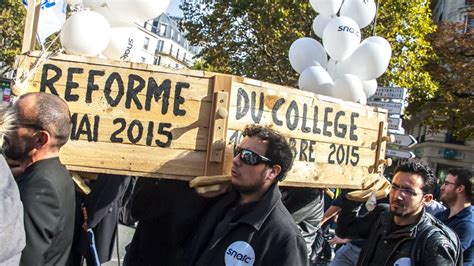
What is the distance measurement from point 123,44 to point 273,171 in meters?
1.50

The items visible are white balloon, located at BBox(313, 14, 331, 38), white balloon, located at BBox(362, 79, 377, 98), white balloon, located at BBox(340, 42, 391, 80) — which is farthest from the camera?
white balloon, located at BBox(313, 14, 331, 38)

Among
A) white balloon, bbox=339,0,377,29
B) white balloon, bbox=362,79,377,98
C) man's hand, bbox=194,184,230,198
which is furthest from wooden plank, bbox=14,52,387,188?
white balloon, bbox=339,0,377,29

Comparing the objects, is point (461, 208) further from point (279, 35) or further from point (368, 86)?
point (279, 35)

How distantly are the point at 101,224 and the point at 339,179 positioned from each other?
1.67 meters

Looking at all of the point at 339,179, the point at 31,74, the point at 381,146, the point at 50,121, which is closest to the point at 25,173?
the point at 50,121

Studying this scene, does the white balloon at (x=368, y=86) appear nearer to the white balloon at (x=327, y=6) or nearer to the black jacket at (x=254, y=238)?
the white balloon at (x=327, y=6)

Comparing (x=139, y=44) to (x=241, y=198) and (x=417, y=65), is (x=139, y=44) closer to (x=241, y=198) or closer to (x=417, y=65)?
(x=241, y=198)

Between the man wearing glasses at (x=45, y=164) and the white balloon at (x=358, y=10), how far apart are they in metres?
3.98

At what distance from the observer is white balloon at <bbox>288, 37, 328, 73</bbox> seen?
5422mm

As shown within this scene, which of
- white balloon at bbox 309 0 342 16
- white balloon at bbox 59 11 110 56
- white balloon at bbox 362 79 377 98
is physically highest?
white balloon at bbox 309 0 342 16

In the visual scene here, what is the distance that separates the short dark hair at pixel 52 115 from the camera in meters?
2.53

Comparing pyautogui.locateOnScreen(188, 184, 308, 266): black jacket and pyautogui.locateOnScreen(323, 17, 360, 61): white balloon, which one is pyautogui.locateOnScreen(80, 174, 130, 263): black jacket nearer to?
pyautogui.locateOnScreen(188, 184, 308, 266): black jacket

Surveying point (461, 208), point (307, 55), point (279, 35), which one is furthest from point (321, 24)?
point (279, 35)

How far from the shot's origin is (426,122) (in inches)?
894
